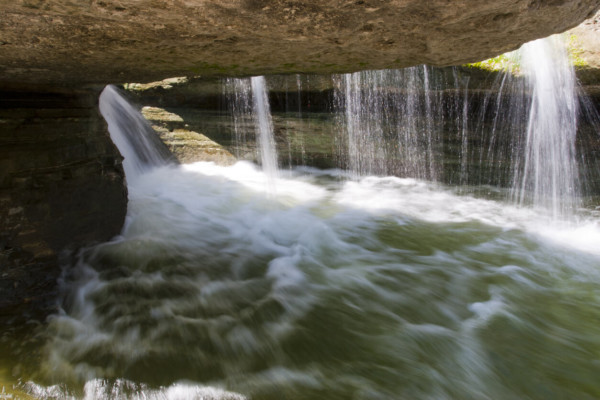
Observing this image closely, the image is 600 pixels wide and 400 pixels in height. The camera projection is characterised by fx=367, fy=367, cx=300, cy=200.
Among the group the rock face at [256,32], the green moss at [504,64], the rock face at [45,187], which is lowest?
the rock face at [45,187]

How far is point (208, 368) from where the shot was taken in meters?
2.62

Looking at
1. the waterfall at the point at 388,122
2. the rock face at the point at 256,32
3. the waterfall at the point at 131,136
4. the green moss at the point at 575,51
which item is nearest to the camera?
the rock face at the point at 256,32

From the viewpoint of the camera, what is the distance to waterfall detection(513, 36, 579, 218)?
19.0 ft

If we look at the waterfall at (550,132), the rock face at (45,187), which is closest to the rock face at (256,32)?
the rock face at (45,187)

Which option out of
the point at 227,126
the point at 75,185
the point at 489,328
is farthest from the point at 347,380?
the point at 227,126

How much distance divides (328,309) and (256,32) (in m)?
2.44

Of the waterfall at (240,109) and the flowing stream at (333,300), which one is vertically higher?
the waterfall at (240,109)

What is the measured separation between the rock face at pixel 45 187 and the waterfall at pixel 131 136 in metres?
2.93

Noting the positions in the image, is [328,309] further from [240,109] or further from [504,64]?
[240,109]

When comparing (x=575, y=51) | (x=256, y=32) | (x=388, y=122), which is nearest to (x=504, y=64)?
(x=575, y=51)

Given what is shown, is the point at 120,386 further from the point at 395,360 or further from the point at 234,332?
the point at 395,360

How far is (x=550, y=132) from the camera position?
20.6 ft

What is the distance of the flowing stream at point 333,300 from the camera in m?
2.56

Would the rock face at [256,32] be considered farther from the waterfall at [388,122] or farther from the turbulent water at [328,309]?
the waterfall at [388,122]
